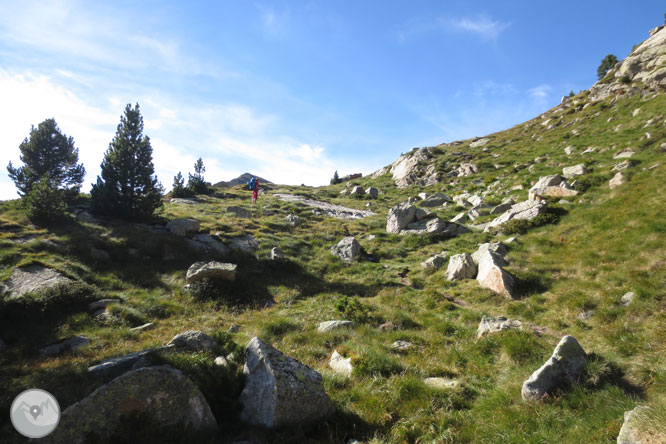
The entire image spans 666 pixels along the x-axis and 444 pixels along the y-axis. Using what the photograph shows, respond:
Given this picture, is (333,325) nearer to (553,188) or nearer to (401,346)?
(401,346)

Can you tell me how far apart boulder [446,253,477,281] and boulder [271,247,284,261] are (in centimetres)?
1088

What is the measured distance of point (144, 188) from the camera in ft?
82.0

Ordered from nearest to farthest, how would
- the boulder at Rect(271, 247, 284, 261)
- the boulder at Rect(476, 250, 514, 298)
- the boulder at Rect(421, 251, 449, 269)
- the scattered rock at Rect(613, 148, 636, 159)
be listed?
the boulder at Rect(476, 250, 514, 298) < the boulder at Rect(421, 251, 449, 269) < the boulder at Rect(271, 247, 284, 261) < the scattered rock at Rect(613, 148, 636, 159)

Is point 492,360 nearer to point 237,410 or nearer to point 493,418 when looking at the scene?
point 493,418

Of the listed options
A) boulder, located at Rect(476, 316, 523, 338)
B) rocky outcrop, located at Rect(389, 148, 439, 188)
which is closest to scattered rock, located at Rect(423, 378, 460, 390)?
boulder, located at Rect(476, 316, 523, 338)

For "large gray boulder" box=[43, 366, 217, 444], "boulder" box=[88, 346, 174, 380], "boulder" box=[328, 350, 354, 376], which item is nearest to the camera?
"large gray boulder" box=[43, 366, 217, 444]

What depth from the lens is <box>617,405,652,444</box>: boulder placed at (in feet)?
12.6

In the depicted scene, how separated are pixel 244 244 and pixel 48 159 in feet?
98.1

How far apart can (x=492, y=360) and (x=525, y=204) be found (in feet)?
55.7

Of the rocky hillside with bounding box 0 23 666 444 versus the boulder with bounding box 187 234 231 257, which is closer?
the rocky hillside with bounding box 0 23 666 444

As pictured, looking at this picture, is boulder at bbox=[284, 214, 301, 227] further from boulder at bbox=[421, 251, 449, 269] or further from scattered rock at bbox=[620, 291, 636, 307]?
scattered rock at bbox=[620, 291, 636, 307]

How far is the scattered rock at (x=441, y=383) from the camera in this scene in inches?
262

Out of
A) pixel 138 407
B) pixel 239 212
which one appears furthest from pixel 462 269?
pixel 239 212

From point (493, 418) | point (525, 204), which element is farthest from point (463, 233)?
point (493, 418)
